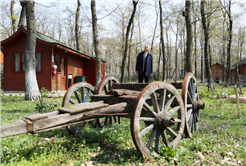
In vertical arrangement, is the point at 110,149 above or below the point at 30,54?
below

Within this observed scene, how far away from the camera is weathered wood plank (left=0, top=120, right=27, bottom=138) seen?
5.99ft

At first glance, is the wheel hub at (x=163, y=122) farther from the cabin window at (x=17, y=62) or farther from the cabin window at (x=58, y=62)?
the cabin window at (x=17, y=62)

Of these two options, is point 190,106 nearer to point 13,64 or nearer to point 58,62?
point 58,62

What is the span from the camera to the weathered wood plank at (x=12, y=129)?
1.83m

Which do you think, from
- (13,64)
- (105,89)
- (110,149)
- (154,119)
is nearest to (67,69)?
(13,64)

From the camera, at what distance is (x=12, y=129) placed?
189 cm

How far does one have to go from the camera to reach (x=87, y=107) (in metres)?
2.72

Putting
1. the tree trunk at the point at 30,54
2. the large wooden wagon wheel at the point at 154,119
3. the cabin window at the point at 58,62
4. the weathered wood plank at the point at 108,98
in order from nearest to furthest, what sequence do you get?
the large wooden wagon wheel at the point at 154,119 < the weathered wood plank at the point at 108,98 < the tree trunk at the point at 30,54 < the cabin window at the point at 58,62

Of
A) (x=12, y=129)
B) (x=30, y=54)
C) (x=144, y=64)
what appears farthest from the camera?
(x=30, y=54)

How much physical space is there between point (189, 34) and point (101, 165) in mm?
7994

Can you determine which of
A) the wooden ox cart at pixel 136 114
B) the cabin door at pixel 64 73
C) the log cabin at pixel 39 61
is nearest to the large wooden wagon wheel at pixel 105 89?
the wooden ox cart at pixel 136 114

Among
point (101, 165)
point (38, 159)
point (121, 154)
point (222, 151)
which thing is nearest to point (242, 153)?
point (222, 151)

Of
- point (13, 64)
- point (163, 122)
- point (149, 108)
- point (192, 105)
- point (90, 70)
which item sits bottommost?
point (163, 122)

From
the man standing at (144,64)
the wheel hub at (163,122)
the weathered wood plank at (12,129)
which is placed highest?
the man standing at (144,64)
